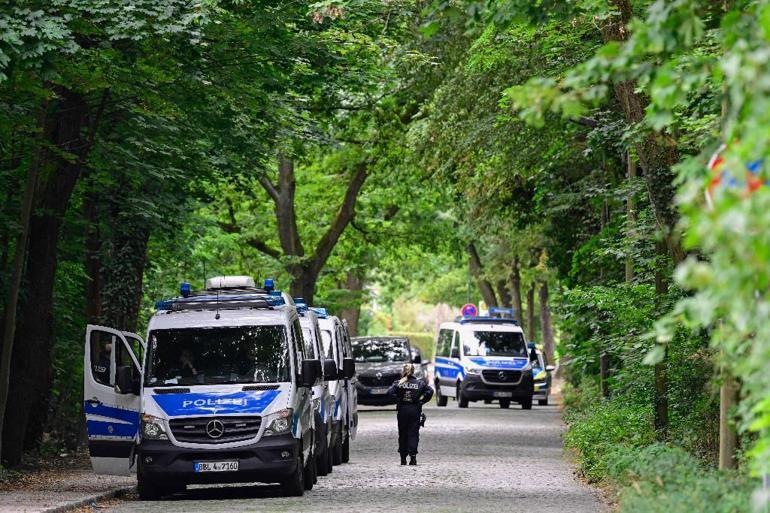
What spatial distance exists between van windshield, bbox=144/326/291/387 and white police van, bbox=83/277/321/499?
1cm

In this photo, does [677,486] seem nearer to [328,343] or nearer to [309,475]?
[309,475]

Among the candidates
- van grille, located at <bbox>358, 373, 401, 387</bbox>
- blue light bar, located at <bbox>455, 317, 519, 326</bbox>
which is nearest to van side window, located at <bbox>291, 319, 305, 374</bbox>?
van grille, located at <bbox>358, 373, 401, 387</bbox>

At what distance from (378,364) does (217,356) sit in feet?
Result: 79.2

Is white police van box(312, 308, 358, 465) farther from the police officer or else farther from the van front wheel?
the van front wheel

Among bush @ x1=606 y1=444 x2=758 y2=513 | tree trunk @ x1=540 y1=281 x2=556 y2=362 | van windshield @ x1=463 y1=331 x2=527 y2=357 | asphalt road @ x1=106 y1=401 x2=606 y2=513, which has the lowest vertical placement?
asphalt road @ x1=106 y1=401 x2=606 y2=513

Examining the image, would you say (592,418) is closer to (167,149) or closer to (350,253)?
(167,149)

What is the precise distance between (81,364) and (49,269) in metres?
5.14

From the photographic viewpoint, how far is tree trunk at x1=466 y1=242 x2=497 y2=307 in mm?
59959

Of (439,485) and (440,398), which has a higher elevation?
(440,398)

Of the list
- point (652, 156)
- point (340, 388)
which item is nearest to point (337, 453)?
point (340, 388)

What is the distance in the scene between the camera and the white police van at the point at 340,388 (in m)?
22.6

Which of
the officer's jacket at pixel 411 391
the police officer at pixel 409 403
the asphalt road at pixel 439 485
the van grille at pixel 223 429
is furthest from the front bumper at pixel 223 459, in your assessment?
the officer's jacket at pixel 411 391

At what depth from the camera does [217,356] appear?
1755 centimetres

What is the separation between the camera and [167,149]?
69.9 feet
